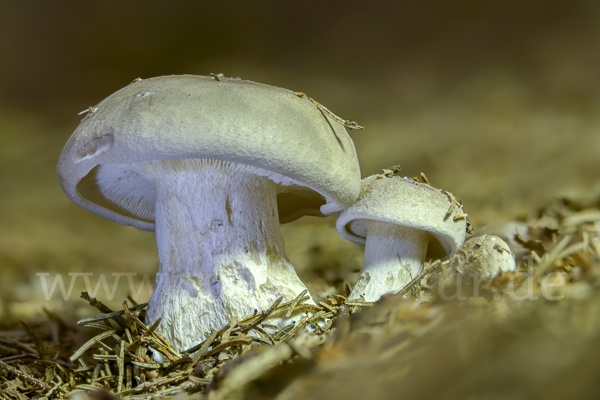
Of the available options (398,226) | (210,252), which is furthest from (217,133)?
(398,226)

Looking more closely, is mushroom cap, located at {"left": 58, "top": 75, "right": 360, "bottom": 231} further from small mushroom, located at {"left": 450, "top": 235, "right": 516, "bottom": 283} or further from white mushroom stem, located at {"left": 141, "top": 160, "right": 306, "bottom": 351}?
small mushroom, located at {"left": 450, "top": 235, "right": 516, "bottom": 283}

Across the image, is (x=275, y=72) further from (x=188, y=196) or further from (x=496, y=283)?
(x=496, y=283)

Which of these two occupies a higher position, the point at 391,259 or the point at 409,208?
the point at 409,208

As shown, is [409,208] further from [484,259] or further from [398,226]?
[484,259]

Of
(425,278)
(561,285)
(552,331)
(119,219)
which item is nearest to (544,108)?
(425,278)

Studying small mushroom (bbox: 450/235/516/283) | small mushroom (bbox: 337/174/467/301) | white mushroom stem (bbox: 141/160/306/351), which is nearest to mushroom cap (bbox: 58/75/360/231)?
small mushroom (bbox: 337/174/467/301)
